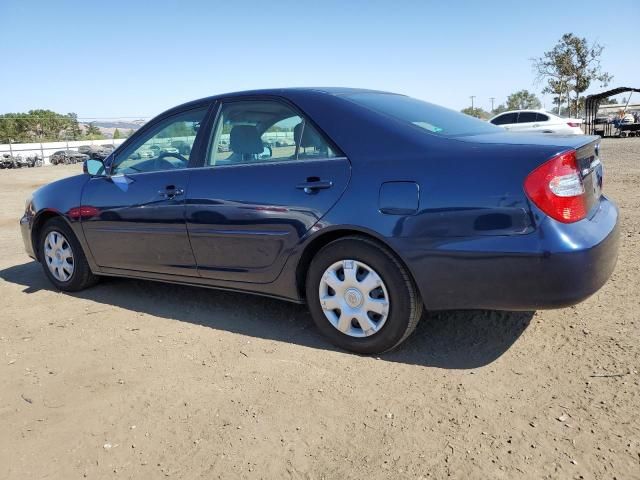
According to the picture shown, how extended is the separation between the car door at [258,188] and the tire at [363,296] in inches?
9.6

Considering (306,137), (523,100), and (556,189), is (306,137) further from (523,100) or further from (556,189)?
(523,100)

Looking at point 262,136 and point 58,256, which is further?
point 58,256

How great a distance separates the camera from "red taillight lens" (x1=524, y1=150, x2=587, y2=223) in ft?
8.37

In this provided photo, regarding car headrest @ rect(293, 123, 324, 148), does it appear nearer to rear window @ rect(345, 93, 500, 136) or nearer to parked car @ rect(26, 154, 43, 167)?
rear window @ rect(345, 93, 500, 136)

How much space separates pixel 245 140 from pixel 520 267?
205cm

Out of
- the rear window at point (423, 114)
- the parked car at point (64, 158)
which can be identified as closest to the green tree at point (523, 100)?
the parked car at point (64, 158)

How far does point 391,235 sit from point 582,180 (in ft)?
3.34

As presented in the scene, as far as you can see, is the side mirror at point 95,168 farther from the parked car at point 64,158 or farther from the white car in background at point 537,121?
the parked car at point 64,158

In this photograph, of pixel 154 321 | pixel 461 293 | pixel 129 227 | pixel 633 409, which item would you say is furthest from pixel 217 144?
pixel 633 409

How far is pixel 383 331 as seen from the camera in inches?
119

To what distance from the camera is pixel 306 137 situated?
3307 millimetres

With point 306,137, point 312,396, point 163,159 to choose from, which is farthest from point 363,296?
point 163,159

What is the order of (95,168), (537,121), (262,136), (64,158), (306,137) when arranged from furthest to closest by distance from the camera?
(64,158), (537,121), (95,168), (262,136), (306,137)

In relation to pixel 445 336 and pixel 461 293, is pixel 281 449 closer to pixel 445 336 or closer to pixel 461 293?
pixel 461 293
